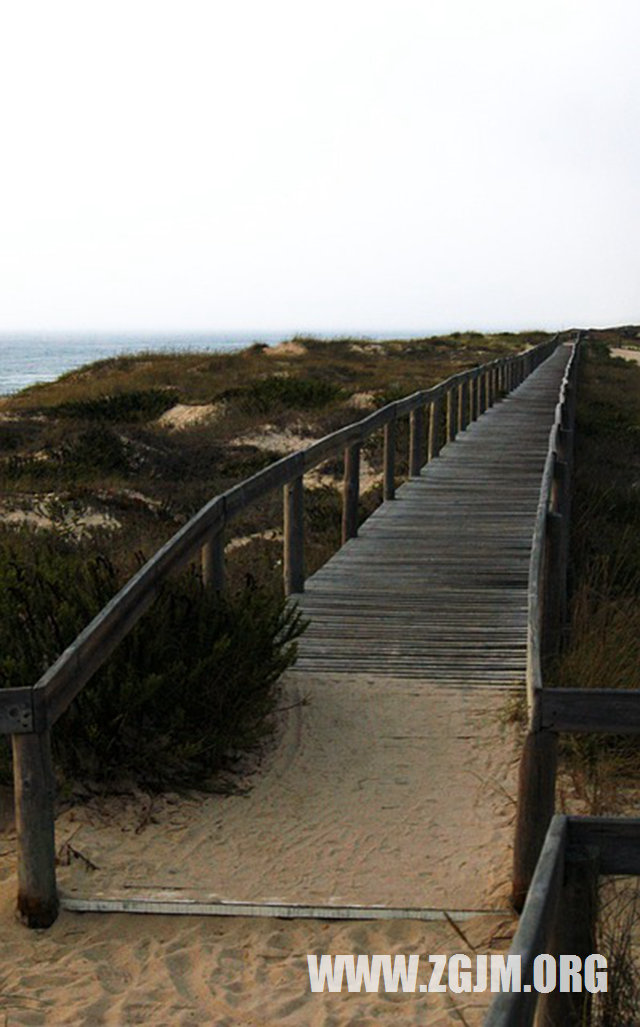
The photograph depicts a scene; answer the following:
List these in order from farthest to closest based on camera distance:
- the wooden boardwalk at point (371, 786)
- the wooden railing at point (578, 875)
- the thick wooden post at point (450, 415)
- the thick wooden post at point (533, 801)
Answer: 1. the thick wooden post at point (450, 415)
2. the wooden boardwalk at point (371, 786)
3. the thick wooden post at point (533, 801)
4. the wooden railing at point (578, 875)

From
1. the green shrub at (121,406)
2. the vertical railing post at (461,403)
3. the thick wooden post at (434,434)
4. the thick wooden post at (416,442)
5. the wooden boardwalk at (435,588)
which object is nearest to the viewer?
the wooden boardwalk at (435,588)

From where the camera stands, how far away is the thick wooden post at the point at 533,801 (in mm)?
3812

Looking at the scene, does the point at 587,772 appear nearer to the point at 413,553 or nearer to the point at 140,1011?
the point at 140,1011

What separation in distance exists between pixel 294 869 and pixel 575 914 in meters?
1.93

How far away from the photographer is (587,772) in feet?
16.4

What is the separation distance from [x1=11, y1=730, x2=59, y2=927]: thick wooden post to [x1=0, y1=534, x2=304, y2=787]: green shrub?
0.91 metres

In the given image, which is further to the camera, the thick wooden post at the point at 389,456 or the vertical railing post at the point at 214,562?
the thick wooden post at the point at 389,456

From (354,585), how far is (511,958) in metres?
6.45

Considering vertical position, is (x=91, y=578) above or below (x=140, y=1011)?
above

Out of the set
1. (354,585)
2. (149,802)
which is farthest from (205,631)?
(354,585)

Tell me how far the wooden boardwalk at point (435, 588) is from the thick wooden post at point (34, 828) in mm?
2831

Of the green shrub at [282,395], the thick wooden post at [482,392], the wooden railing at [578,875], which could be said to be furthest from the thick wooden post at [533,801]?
the green shrub at [282,395]

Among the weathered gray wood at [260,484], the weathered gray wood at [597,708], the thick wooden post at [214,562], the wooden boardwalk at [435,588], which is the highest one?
the weathered gray wood at [260,484]

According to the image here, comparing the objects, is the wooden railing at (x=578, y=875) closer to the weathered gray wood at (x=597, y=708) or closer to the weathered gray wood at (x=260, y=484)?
the weathered gray wood at (x=597, y=708)
